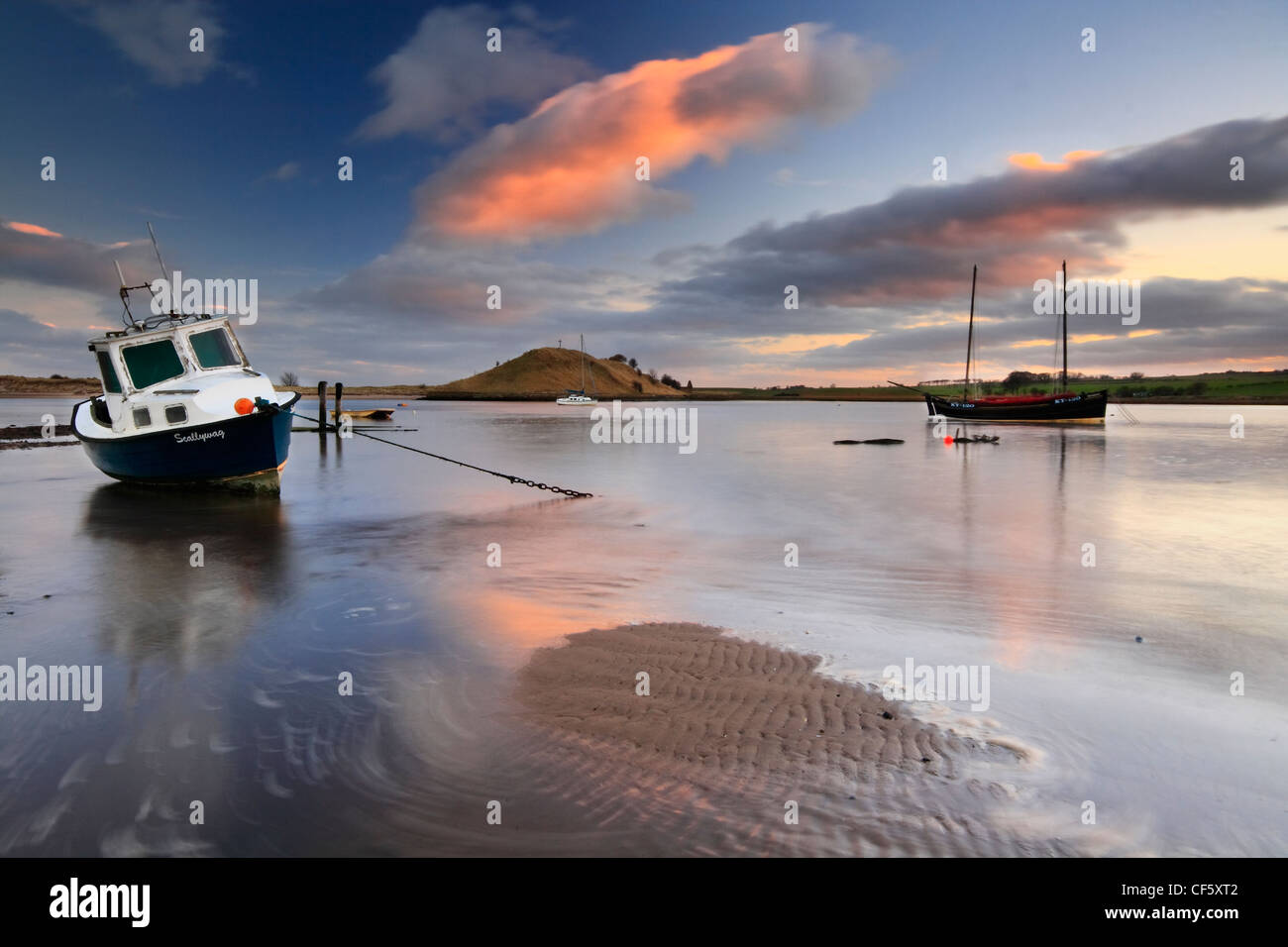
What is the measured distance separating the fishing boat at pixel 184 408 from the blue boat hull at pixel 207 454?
0.03 m

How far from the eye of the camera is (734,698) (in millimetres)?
6301

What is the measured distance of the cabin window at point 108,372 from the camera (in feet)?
64.0

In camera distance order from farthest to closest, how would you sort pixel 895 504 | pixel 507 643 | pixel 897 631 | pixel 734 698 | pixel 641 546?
pixel 895 504 < pixel 641 546 < pixel 897 631 < pixel 507 643 < pixel 734 698

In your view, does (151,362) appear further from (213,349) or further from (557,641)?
(557,641)

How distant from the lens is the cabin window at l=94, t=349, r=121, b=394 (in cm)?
1950

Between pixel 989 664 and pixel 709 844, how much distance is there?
4747 millimetres

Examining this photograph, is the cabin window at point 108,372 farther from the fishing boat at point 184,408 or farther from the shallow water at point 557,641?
the shallow water at point 557,641

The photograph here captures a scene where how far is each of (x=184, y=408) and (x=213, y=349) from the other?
236 centimetres

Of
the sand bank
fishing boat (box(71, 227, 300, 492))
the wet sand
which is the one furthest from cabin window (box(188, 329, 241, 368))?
the wet sand

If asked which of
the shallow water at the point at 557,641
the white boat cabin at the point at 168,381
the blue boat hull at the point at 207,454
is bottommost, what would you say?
the shallow water at the point at 557,641

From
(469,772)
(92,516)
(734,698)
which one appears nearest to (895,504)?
(734,698)

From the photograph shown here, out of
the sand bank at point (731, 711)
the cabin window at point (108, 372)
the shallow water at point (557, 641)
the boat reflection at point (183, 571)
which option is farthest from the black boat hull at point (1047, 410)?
the sand bank at point (731, 711)

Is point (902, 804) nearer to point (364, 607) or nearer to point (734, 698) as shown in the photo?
point (734, 698)

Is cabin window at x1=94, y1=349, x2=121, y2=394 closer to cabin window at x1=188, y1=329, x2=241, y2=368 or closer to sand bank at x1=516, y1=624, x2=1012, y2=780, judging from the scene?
cabin window at x1=188, y1=329, x2=241, y2=368
